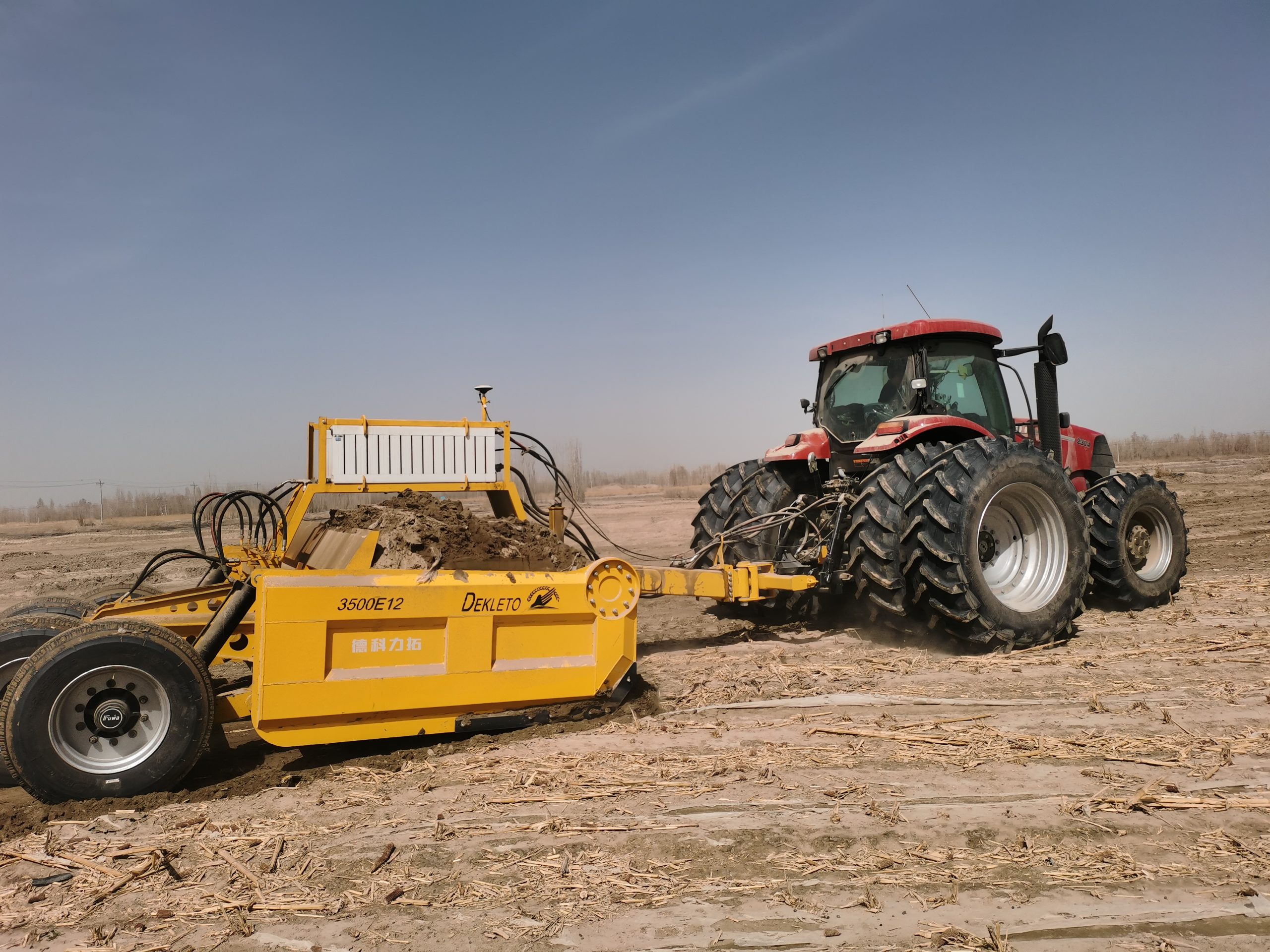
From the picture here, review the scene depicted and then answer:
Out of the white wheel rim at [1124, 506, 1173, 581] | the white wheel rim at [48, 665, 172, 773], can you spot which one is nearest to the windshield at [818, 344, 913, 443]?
the white wheel rim at [1124, 506, 1173, 581]

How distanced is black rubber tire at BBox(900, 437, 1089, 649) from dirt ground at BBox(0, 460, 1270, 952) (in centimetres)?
50

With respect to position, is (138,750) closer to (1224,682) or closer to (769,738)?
(769,738)

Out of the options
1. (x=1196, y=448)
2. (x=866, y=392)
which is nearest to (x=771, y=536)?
(x=866, y=392)

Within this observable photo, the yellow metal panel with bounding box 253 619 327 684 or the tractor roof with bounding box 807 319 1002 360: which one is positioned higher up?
the tractor roof with bounding box 807 319 1002 360

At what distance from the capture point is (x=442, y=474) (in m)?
5.33

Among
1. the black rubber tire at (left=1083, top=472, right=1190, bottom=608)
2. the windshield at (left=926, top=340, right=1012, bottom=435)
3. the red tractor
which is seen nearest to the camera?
the red tractor

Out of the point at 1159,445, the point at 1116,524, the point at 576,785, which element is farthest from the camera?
the point at 1159,445

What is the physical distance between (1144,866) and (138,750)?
12.5 ft

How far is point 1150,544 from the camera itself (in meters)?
7.10

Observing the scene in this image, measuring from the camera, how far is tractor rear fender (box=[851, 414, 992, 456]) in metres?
5.68

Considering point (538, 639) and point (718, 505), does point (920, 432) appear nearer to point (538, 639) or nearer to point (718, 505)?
point (718, 505)

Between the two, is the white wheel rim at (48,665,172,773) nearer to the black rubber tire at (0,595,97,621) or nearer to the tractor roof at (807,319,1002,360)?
the black rubber tire at (0,595,97,621)

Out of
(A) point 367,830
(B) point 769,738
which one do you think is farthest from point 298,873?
(B) point 769,738

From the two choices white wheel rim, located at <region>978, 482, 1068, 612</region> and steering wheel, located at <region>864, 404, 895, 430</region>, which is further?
steering wheel, located at <region>864, 404, 895, 430</region>
